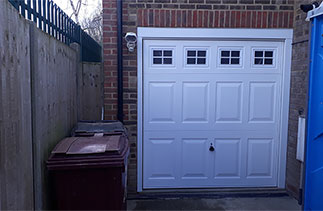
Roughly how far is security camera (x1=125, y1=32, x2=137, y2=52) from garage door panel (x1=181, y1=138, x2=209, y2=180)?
1.61 meters

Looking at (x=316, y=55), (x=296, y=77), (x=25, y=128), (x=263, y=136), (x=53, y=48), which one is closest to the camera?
(x=25, y=128)

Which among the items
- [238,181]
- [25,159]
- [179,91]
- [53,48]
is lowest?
[238,181]

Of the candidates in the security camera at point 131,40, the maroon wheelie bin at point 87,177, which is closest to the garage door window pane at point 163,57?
the security camera at point 131,40

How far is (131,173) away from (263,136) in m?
2.14

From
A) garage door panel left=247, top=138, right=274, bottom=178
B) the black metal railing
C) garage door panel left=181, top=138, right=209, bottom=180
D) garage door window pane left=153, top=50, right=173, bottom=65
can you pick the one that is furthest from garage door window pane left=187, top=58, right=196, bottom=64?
the black metal railing

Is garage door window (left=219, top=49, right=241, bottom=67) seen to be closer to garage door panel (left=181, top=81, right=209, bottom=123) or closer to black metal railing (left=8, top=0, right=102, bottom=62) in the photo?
garage door panel (left=181, top=81, right=209, bottom=123)

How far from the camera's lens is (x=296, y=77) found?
4480mm

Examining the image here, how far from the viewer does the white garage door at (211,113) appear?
15.1 ft

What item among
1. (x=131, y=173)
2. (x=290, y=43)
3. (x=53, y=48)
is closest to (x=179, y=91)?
(x=131, y=173)

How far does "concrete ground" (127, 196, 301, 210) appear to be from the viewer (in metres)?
4.27

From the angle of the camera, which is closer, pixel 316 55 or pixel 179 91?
pixel 316 55

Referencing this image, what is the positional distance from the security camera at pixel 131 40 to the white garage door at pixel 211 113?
0.23 meters

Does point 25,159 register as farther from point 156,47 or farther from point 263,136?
point 263,136

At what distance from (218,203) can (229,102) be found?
1.50m
